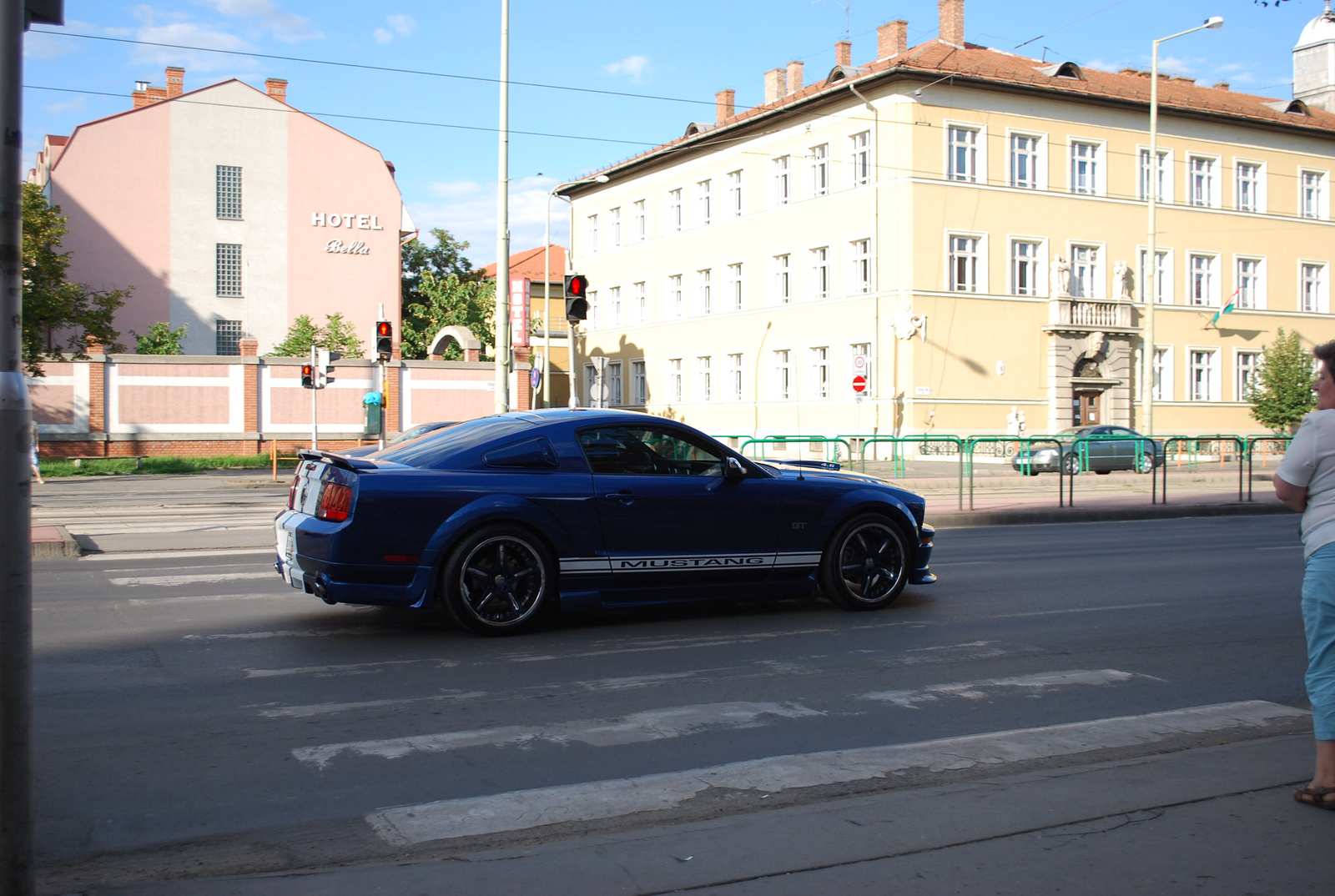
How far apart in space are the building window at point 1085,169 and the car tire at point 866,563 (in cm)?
3713

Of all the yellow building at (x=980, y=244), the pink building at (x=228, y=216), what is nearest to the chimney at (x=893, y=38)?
the yellow building at (x=980, y=244)

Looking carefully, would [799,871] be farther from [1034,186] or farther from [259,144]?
[259,144]

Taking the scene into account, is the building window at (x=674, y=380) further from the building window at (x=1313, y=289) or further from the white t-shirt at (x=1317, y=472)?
the white t-shirt at (x=1317, y=472)

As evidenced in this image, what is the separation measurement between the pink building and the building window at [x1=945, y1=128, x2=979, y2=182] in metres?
25.7

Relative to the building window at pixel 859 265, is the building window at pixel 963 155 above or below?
above

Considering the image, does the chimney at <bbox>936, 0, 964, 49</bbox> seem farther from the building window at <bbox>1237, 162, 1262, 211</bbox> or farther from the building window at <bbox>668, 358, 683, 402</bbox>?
the building window at <bbox>668, 358, 683, 402</bbox>

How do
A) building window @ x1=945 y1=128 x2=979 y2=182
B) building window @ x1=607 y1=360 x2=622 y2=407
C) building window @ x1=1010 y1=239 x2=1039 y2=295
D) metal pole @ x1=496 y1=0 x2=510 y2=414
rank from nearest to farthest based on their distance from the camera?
metal pole @ x1=496 y1=0 x2=510 y2=414 < building window @ x1=945 y1=128 x2=979 y2=182 < building window @ x1=1010 y1=239 x2=1039 y2=295 < building window @ x1=607 y1=360 x2=622 y2=407

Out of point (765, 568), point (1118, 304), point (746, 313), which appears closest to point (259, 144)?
point (746, 313)

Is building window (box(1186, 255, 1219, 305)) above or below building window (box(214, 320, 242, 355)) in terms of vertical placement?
above

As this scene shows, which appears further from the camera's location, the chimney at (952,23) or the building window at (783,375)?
the building window at (783,375)

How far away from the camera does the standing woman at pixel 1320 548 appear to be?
436 centimetres

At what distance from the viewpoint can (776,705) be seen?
6152 mm

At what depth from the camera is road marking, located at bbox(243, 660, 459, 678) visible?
680 cm

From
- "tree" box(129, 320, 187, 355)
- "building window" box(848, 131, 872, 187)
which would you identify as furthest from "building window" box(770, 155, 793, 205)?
"tree" box(129, 320, 187, 355)
